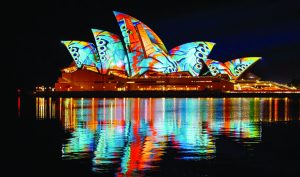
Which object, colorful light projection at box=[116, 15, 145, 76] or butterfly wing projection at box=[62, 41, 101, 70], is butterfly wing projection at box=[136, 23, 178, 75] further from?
butterfly wing projection at box=[62, 41, 101, 70]

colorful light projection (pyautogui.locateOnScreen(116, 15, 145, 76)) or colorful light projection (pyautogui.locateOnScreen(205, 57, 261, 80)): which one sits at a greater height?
colorful light projection (pyautogui.locateOnScreen(116, 15, 145, 76))

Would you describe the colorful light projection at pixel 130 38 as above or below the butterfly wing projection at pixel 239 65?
above

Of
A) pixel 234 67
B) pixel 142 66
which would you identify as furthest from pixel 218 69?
pixel 142 66

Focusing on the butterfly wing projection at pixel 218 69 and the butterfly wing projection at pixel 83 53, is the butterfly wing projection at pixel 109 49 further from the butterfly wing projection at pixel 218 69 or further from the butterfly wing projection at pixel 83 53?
the butterfly wing projection at pixel 218 69

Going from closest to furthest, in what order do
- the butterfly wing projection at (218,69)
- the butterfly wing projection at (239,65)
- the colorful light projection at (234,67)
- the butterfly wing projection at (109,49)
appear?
Answer: the butterfly wing projection at (109,49) → the butterfly wing projection at (218,69) → the colorful light projection at (234,67) → the butterfly wing projection at (239,65)

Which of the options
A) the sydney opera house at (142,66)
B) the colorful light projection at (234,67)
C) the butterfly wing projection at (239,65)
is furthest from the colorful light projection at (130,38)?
the butterfly wing projection at (239,65)

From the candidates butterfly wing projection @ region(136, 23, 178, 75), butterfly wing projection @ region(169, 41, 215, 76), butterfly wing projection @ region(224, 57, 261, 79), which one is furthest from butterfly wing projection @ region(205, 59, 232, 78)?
butterfly wing projection @ region(136, 23, 178, 75)

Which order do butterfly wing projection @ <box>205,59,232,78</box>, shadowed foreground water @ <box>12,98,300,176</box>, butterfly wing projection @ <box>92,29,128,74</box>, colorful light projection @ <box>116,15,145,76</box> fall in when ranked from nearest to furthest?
shadowed foreground water @ <box>12,98,300,176</box> < colorful light projection @ <box>116,15,145,76</box> < butterfly wing projection @ <box>92,29,128,74</box> < butterfly wing projection @ <box>205,59,232,78</box>

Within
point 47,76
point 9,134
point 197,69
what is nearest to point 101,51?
point 197,69

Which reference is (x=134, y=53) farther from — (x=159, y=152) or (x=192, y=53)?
(x=159, y=152)
